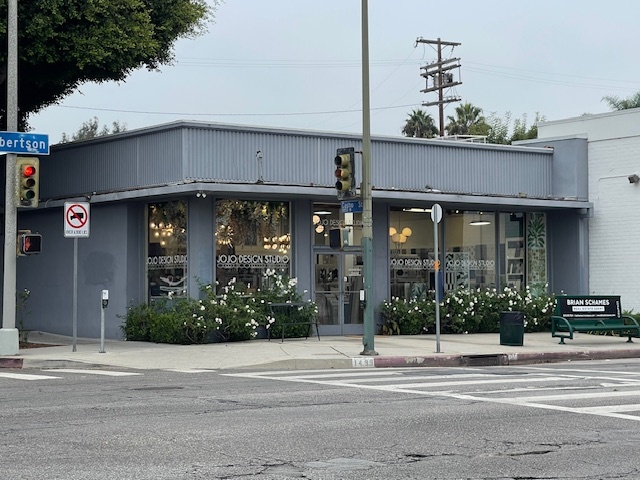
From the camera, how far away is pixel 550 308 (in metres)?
29.0

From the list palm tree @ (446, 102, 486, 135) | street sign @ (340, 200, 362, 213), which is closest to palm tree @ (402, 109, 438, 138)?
palm tree @ (446, 102, 486, 135)

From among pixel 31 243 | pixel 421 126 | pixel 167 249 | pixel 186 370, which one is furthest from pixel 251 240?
pixel 421 126

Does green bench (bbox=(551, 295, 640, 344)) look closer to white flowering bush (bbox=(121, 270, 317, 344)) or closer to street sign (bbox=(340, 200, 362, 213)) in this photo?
white flowering bush (bbox=(121, 270, 317, 344))

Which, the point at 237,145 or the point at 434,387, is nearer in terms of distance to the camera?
the point at 434,387

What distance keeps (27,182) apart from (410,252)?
11.0m

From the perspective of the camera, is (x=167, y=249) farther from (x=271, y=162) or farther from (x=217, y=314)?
(x=271, y=162)

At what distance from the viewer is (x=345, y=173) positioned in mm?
20562

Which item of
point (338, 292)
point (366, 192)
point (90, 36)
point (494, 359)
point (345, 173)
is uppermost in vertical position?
point (90, 36)

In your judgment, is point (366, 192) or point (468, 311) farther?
point (468, 311)

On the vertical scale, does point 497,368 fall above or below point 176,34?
below

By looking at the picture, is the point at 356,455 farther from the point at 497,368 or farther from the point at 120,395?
the point at 497,368

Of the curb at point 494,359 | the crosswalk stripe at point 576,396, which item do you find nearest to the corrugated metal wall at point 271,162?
the curb at point 494,359

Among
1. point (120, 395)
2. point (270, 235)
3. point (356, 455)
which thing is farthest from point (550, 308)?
point (356, 455)

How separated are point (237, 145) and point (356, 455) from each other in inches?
619
